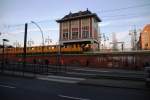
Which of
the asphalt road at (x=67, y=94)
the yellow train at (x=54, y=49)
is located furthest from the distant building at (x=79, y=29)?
the asphalt road at (x=67, y=94)

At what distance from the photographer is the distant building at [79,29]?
5681 centimetres

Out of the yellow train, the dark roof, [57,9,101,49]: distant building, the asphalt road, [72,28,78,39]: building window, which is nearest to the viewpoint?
the asphalt road

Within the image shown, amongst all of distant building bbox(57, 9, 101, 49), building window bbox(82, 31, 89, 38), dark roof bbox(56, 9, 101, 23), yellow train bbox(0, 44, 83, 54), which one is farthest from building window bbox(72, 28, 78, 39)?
dark roof bbox(56, 9, 101, 23)

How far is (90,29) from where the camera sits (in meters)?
57.2

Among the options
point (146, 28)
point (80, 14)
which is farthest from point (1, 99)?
point (146, 28)

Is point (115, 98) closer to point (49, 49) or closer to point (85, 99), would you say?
point (85, 99)

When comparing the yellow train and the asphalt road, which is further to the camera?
the yellow train

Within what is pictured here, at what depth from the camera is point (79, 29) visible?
192 feet

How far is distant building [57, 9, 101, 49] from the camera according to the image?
186 feet

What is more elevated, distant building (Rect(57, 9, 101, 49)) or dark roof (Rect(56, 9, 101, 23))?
dark roof (Rect(56, 9, 101, 23))

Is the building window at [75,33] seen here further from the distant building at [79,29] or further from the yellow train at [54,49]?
the yellow train at [54,49]

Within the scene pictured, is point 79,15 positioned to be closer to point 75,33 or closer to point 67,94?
point 75,33

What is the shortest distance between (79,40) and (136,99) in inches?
1866

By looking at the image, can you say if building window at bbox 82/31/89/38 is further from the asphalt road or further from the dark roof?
the asphalt road
